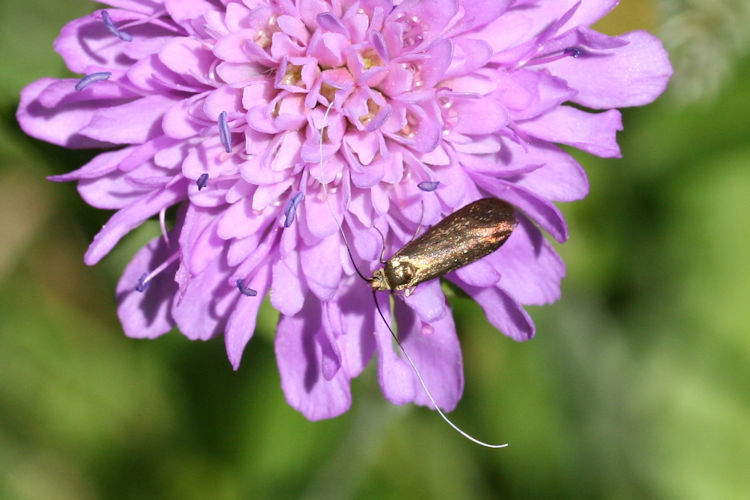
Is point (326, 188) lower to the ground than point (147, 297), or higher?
higher

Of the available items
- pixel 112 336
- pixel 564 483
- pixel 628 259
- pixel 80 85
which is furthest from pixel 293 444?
pixel 80 85

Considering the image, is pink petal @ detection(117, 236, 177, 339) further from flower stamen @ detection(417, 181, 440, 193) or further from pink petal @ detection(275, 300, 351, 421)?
flower stamen @ detection(417, 181, 440, 193)

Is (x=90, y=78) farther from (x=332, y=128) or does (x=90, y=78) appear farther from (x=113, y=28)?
(x=332, y=128)

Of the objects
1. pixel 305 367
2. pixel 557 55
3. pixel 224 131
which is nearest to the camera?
pixel 224 131

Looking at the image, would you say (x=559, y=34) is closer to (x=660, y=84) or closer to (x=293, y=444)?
(x=660, y=84)

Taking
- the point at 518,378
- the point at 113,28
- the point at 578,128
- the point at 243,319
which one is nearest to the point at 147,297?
the point at 243,319

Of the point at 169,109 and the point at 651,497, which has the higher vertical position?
the point at 169,109

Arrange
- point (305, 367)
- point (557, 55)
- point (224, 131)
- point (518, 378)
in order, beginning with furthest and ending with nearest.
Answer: point (518, 378) → point (305, 367) → point (557, 55) → point (224, 131)

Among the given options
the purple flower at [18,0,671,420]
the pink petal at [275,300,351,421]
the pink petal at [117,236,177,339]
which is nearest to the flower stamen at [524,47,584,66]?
the purple flower at [18,0,671,420]
